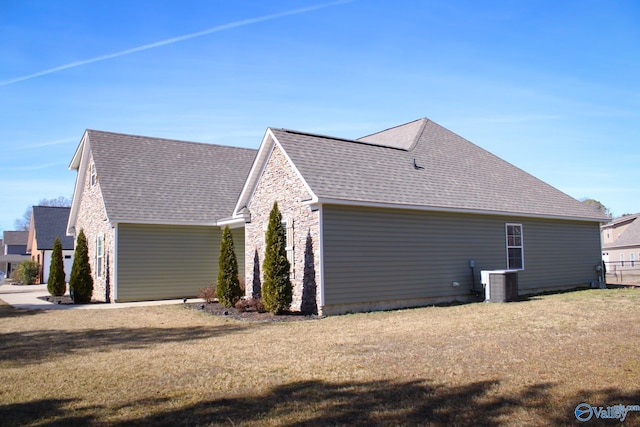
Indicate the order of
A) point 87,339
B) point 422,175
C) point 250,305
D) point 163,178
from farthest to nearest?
point 163,178
point 422,175
point 250,305
point 87,339

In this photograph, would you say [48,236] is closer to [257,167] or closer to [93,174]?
[93,174]

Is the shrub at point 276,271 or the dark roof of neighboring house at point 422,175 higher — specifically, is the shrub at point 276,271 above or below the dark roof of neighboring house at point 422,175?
below

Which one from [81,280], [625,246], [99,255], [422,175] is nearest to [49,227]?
[99,255]

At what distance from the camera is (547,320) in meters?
11.0

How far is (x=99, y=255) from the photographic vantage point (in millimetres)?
20031

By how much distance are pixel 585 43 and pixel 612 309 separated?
6.65m

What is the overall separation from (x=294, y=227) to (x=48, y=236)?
1100 inches

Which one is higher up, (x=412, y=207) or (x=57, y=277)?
(x=412, y=207)

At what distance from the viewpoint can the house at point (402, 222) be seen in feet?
44.2

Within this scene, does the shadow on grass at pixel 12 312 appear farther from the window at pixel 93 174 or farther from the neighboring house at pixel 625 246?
the neighboring house at pixel 625 246

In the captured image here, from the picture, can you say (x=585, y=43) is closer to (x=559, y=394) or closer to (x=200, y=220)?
(x=559, y=394)

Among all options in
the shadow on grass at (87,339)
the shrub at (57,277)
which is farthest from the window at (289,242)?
the shrub at (57,277)

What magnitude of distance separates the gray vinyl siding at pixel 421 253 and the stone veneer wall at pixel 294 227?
499mm

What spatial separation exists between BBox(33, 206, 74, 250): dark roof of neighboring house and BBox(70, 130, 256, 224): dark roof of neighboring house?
14.3m
